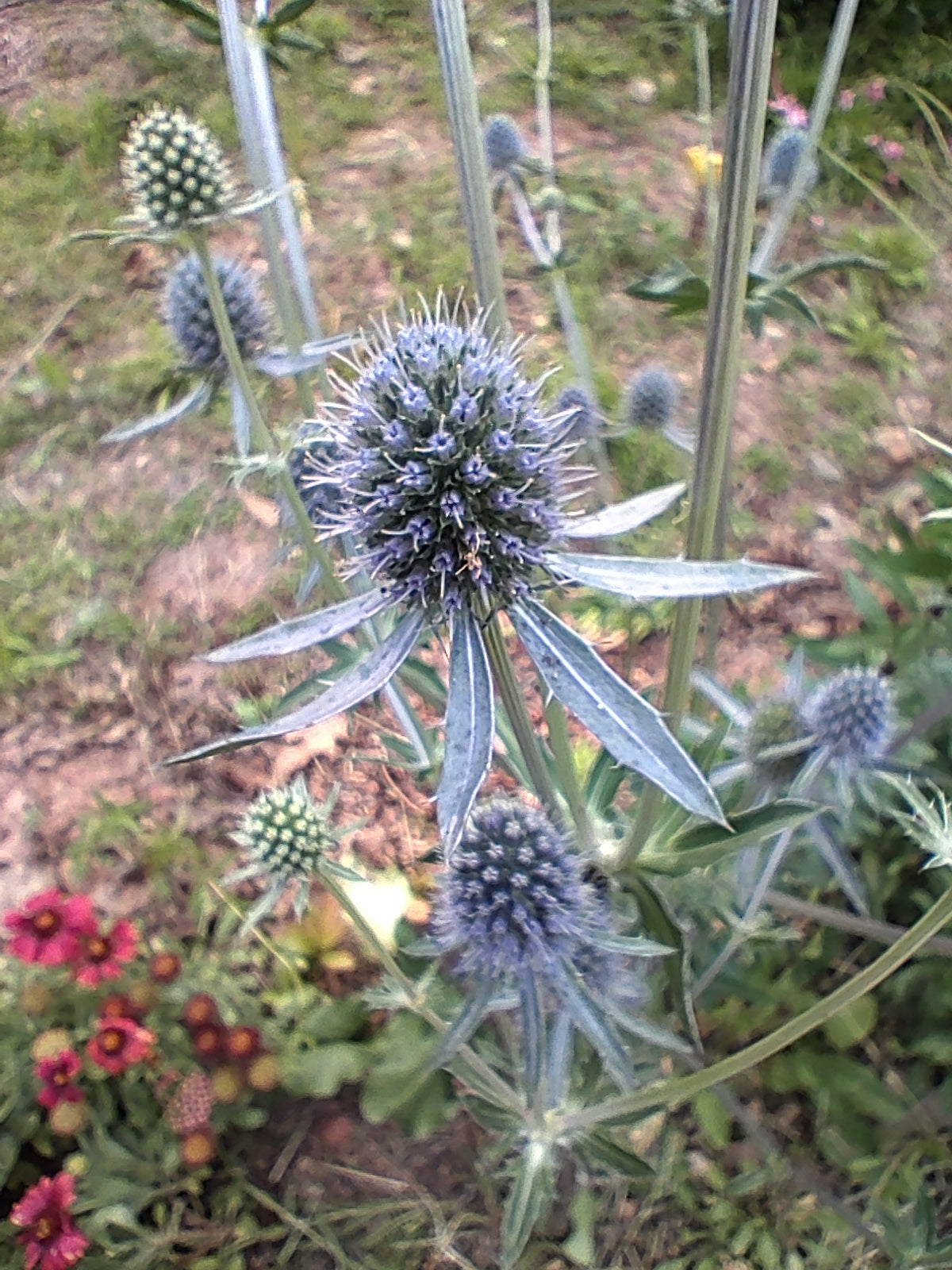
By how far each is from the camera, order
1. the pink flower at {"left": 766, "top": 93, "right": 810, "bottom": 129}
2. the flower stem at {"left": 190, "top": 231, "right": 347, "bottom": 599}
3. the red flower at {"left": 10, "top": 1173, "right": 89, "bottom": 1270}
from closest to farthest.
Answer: the flower stem at {"left": 190, "top": 231, "right": 347, "bottom": 599}
the red flower at {"left": 10, "top": 1173, "right": 89, "bottom": 1270}
the pink flower at {"left": 766, "top": 93, "right": 810, "bottom": 129}

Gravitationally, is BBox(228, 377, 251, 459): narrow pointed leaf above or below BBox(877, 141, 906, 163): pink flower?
above

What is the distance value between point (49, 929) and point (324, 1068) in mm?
569

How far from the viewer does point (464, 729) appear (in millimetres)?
961

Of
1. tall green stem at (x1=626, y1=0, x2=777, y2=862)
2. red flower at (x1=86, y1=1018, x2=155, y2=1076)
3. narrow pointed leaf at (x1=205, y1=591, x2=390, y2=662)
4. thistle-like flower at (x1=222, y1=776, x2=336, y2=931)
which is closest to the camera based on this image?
tall green stem at (x1=626, y1=0, x2=777, y2=862)

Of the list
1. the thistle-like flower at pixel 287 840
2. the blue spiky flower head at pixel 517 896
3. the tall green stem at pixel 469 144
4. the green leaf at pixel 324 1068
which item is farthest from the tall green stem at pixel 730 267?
the green leaf at pixel 324 1068

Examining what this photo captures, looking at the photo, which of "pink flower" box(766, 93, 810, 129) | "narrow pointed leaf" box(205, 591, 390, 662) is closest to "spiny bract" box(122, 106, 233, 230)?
"narrow pointed leaf" box(205, 591, 390, 662)

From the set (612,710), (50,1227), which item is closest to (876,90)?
(612,710)

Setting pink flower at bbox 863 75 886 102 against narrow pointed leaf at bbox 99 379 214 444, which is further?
pink flower at bbox 863 75 886 102

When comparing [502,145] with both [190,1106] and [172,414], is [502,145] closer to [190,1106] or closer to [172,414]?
[172,414]

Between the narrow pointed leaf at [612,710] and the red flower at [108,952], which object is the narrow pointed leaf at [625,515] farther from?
the red flower at [108,952]

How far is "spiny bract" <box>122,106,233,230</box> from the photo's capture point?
126 centimetres

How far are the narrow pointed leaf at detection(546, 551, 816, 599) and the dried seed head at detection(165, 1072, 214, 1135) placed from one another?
1.36 metres

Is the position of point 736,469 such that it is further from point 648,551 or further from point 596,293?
point 596,293

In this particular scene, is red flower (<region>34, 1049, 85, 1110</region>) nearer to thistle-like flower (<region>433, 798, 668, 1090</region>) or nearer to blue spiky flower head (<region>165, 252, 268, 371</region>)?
thistle-like flower (<region>433, 798, 668, 1090</region>)
